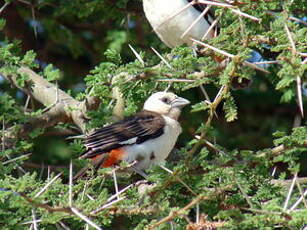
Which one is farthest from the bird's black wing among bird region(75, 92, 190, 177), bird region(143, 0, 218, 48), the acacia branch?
bird region(143, 0, 218, 48)

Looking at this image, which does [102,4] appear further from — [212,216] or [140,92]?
[212,216]

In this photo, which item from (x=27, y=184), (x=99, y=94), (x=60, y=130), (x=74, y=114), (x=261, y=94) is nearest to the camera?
A: (x=27, y=184)

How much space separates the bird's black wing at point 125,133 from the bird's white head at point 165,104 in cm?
15

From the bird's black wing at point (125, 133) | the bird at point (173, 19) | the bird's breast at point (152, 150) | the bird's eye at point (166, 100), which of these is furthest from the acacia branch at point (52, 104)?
the bird at point (173, 19)

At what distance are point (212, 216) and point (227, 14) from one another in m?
1.08

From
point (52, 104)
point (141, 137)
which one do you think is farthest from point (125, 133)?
point (52, 104)

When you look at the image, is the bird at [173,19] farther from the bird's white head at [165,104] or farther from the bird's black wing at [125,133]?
the bird's black wing at [125,133]

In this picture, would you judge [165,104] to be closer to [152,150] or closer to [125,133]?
[152,150]

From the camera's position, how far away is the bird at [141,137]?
4.87m

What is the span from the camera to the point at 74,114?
5.57 metres

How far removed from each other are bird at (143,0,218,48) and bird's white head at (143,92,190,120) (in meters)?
0.73

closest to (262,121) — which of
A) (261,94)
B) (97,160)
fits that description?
(261,94)

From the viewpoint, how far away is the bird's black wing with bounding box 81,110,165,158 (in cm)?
483

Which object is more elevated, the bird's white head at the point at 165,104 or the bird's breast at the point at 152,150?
the bird's white head at the point at 165,104
